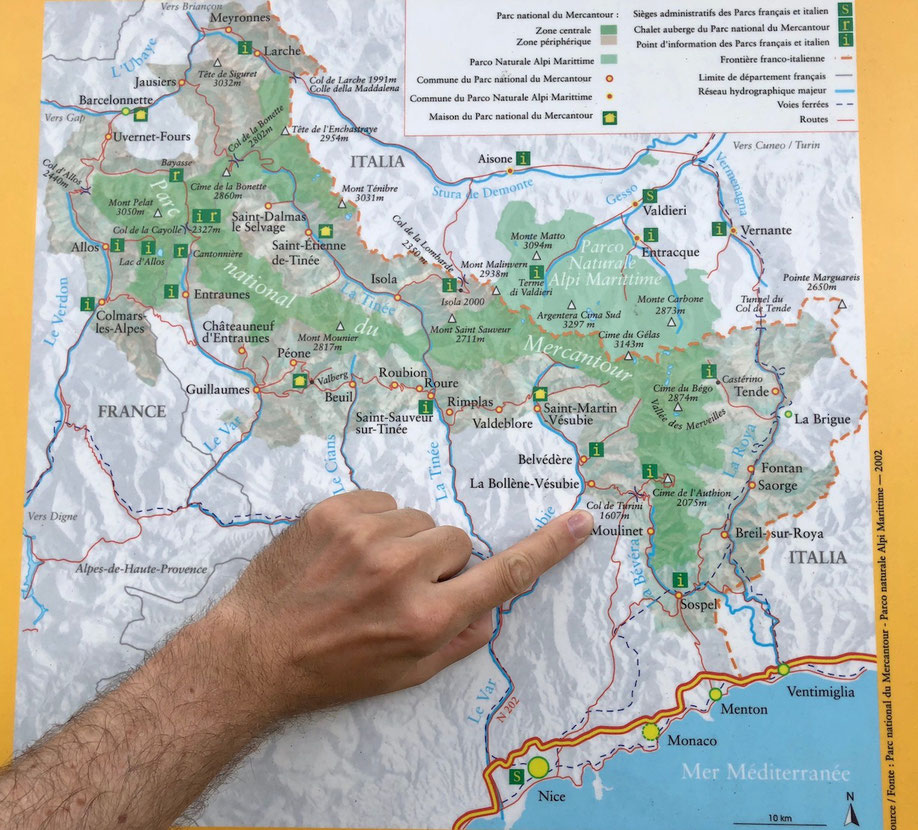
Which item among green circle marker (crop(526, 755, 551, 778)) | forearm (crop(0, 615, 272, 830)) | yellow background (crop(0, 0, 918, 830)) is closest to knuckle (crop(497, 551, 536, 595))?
green circle marker (crop(526, 755, 551, 778))

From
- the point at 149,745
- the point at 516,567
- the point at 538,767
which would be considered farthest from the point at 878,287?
the point at 149,745

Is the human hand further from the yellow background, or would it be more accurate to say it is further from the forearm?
the yellow background

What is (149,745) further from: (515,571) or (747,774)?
(747,774)

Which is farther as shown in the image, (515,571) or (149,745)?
(515,571)

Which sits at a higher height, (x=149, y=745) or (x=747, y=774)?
(x=149, y=745)

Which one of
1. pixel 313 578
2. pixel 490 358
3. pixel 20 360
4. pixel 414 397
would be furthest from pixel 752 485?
pixel 20 360

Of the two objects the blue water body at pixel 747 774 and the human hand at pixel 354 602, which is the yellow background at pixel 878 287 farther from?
the human hand at pixel 354 602

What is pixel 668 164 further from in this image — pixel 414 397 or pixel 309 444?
pixel 309 444
